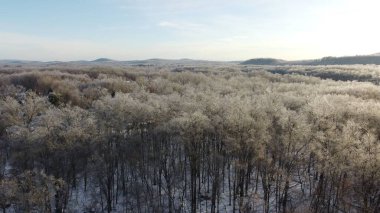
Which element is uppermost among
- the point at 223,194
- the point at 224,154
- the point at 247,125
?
the point at 247,125

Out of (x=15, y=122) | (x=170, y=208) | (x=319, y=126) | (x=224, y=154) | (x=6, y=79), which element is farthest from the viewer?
(x=6, y=79)

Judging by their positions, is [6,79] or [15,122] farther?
[6,79]

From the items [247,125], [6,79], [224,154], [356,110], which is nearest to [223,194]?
[224,154]

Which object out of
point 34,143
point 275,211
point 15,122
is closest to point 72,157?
point 34,143

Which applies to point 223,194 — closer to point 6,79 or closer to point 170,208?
point 170,208

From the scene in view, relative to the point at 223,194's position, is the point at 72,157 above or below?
above

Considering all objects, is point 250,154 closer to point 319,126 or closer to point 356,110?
point 319,126

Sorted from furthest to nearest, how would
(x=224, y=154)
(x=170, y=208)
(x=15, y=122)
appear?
(x=15, y=122) < (x=224, y=154) < (x=170, y=208)
